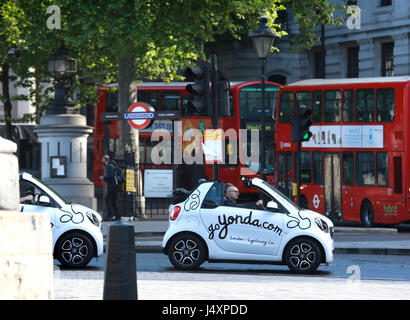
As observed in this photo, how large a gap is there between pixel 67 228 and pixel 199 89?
312 centimetres

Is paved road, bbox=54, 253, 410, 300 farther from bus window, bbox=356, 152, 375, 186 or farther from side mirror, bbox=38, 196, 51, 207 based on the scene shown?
bus window, bbox=356, 152, 375, 186

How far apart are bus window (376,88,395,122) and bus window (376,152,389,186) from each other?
0.90 metres

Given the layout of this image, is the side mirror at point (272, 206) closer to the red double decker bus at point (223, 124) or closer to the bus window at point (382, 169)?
the bus window at point (382, 169)

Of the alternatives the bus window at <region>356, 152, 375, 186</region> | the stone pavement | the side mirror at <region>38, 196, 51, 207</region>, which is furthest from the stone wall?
the bus window at <region>356, 152, 375, 186</region>

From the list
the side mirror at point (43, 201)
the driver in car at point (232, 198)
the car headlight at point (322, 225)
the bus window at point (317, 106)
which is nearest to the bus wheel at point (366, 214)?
the bus window at point (317, 106)

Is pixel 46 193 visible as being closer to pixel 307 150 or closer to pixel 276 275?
pixel 276 275

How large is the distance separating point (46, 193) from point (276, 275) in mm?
3543

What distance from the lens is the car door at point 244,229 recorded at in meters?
15.3

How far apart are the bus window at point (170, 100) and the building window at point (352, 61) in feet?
28.5

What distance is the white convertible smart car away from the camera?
15336 mm

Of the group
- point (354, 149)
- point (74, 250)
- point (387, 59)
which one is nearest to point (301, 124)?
point (354, 149)

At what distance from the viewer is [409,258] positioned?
1883 centimetres
